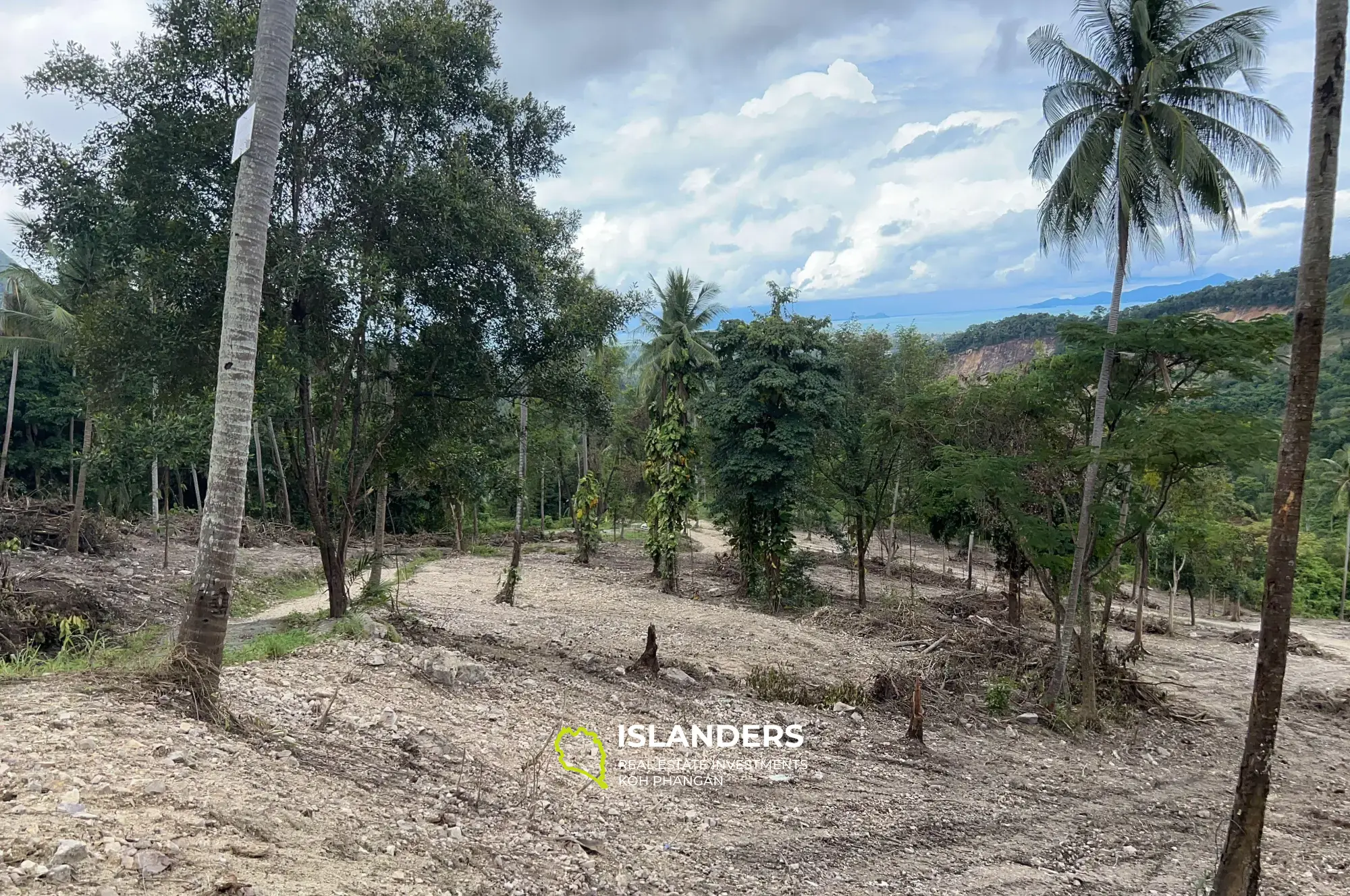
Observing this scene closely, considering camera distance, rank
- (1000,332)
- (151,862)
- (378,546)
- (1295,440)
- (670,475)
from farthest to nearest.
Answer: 1. (1000,332)
2. (670,475)
3. (378,546)
4. (1295,440)
5. (151,862)

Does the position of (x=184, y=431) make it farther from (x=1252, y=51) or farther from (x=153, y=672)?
(x=1252, y=51)

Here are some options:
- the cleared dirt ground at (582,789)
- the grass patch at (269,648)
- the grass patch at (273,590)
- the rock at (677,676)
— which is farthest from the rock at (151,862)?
the grass patch at (273,590)

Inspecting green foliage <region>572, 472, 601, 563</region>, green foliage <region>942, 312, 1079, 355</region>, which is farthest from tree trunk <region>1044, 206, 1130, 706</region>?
green foliage <region>942, 312, 1079, 355</region>

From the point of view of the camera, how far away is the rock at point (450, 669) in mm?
8000

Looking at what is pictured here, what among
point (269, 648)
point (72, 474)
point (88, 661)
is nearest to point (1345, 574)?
point (269, 648)

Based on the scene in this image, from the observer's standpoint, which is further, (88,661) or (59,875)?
(88,661)

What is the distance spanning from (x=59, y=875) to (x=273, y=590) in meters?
17.1

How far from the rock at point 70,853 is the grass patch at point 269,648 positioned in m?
4.44

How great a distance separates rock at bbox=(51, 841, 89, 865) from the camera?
3.03 metres

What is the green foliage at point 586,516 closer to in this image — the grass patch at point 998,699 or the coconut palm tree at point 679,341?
the coconut palm tree at point 679,341

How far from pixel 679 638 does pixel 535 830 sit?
896 centimetres

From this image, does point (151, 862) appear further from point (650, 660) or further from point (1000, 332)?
point (1000, 332)

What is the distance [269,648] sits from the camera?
316 inches

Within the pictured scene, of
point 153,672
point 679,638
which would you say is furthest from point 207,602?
point 679,638
